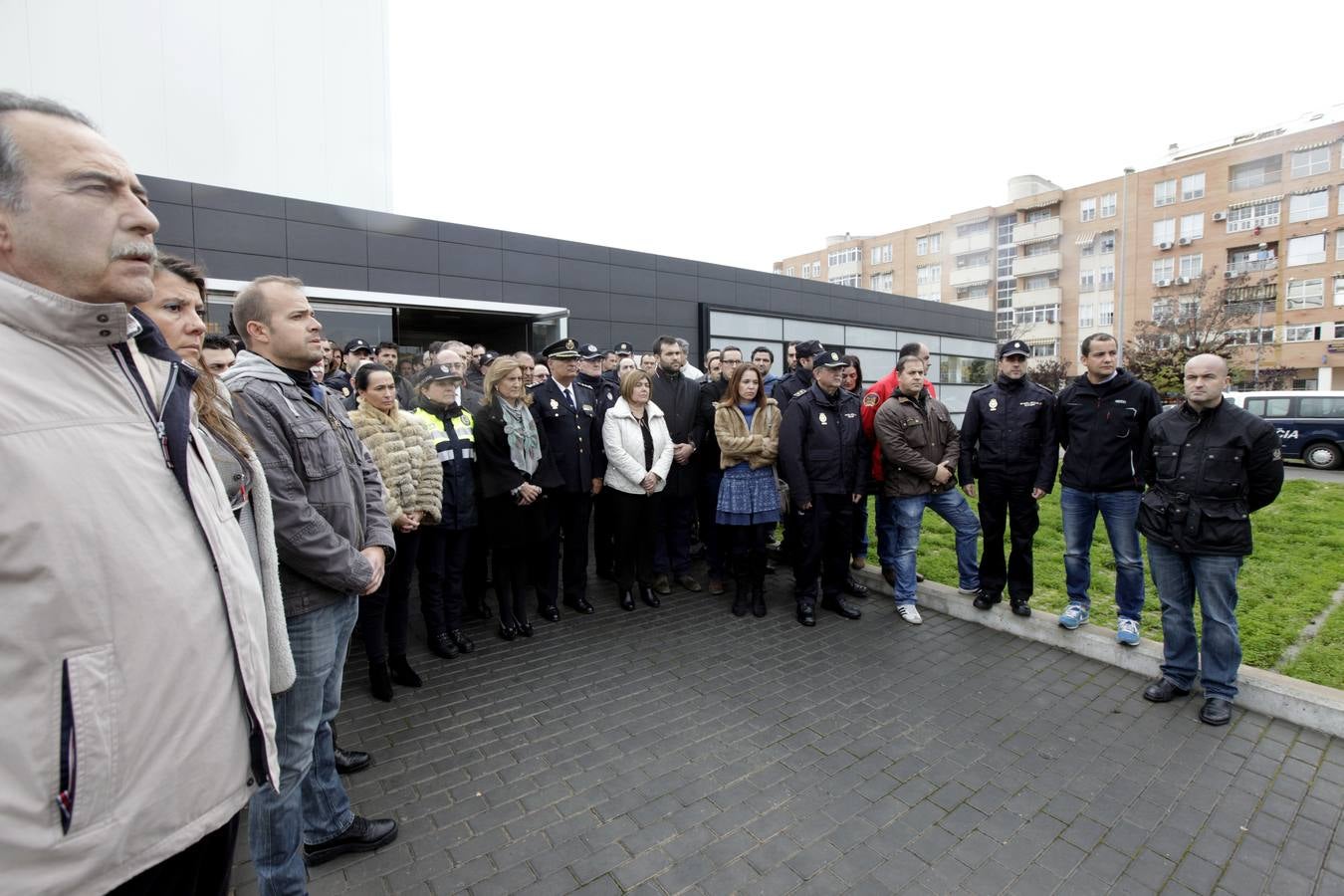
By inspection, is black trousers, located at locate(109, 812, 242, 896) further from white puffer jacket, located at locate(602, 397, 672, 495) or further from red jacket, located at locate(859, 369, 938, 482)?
red jacket, located at locate(859, 369, 938, 482)

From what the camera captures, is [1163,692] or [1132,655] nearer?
[1163,692]

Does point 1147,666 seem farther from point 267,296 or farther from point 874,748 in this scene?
point 267,296

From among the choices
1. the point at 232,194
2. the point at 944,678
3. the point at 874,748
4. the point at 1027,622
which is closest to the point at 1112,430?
the point at 1027,622

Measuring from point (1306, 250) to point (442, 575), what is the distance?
58.1 m

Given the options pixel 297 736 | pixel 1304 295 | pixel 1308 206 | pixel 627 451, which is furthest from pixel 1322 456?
pixel 1308 206

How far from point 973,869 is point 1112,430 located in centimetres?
340

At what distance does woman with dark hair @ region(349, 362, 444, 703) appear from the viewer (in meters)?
3.85

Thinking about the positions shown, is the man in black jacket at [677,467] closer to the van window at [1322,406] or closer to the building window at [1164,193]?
the van window at [1322,406]

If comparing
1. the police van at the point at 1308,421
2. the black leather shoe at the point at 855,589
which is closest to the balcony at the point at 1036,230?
the police van at the point at 1308,421

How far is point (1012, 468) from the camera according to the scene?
5.09 metres

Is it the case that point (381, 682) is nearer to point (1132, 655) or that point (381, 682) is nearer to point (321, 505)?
point (321, 505)

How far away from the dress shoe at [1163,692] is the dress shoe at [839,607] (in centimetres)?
203

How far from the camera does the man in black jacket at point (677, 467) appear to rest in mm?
6098

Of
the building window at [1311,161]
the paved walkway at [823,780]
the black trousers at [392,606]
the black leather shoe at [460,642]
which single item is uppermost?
the building window at [1311,161]
